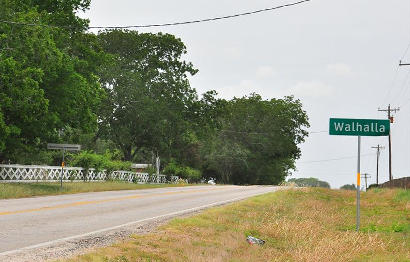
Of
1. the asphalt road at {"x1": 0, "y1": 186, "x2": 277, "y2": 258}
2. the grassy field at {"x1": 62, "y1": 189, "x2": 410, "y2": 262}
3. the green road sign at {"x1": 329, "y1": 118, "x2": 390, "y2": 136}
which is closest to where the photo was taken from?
the grassy field at {"x1": 62, "y1": 189, "x2": 410, "y2": 262}

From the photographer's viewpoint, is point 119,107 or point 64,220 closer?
point 64,220

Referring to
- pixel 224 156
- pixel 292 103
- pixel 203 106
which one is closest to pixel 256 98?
pixel 292 103

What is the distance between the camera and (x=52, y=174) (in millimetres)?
30984

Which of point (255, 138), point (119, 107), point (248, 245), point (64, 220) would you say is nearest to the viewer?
point (248, 245)

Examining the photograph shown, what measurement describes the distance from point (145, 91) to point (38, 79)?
24.3m

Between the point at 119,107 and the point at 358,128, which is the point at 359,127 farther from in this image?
the point at 119,107

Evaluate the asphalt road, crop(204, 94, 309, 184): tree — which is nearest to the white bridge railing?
the asphalt road

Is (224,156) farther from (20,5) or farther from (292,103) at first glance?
(20,5)

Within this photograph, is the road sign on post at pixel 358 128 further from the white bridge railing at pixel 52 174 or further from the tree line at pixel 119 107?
the white bridge railing at pixel 52 174

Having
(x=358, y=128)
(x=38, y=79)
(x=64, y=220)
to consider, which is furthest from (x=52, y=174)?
(x=358, y=128)

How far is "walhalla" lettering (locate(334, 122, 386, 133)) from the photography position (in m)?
12.1

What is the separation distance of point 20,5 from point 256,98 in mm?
51218

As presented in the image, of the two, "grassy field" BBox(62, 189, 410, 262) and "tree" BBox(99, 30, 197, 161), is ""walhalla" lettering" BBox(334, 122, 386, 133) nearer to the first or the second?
"grassy field" BBox(62, 189, 410, 262)

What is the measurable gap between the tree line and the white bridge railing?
3.23 feet
